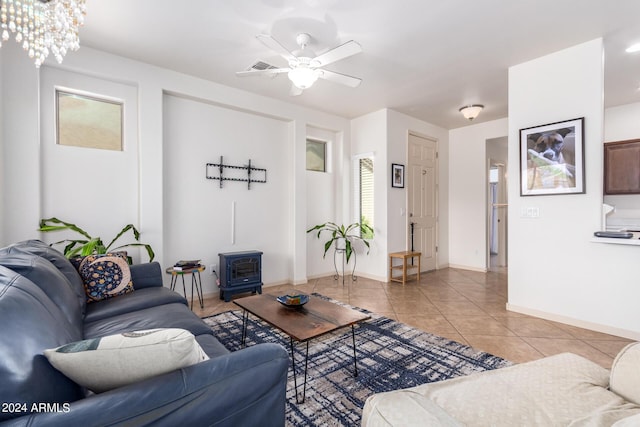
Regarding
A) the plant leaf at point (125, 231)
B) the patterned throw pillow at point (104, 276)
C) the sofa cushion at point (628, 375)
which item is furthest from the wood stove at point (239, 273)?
the sofa cushion at point (628, 375)

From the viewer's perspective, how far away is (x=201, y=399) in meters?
0.91

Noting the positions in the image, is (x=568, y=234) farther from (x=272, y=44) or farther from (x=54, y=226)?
(x=54, y=226)

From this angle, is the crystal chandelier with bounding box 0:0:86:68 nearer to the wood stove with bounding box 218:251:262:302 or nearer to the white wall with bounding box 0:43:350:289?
the white wall with bounding box 0:43:350:289

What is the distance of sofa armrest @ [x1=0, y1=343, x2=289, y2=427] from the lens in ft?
2.52

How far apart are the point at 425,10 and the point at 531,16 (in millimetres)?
930

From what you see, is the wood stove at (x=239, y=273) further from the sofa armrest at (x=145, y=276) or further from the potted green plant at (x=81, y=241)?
the sofa armrest at (x=145, y=276)

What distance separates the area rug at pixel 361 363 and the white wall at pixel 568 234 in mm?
1396

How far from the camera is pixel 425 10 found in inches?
95.0

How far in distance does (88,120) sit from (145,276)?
1921 mm

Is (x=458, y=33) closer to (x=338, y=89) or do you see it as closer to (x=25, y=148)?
(x=338, y=89)

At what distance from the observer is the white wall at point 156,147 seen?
2.68m

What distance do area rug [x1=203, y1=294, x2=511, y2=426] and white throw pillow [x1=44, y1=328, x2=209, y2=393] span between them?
3.31ft

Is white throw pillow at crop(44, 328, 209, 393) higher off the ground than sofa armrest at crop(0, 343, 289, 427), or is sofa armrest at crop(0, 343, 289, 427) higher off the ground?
white throw pillow at crop(44, 328, 209, 393)

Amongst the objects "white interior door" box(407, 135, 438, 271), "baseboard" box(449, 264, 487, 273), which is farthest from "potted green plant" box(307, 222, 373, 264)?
"baseboard" box(449, 264, 487, 273)
